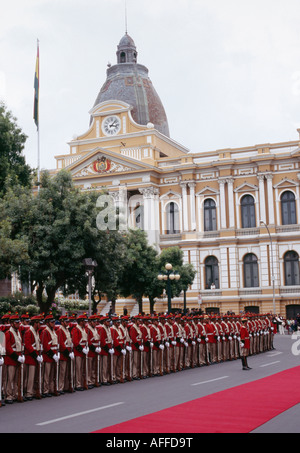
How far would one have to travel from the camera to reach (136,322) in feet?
60.7

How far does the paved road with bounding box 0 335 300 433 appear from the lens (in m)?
10.2

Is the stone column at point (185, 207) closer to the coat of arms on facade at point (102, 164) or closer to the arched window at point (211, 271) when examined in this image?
the arched window at point (211, 271)

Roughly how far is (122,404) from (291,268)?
35.6 m

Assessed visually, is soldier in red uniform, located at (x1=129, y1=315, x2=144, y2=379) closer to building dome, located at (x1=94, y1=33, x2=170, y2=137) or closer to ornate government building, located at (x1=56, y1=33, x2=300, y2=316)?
ornate government building, located at (x1=56, y1=33, x2=300, y2=316)

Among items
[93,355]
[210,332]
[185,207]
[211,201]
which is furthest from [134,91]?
[93,355]

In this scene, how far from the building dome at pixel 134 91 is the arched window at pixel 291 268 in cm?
1746

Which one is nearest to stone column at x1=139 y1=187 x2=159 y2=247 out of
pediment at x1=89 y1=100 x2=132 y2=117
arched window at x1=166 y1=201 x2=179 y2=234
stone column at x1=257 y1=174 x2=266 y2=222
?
arched window at x1=166 y1=201 x2=179 y2=234

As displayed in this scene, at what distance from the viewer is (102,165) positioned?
166 ft

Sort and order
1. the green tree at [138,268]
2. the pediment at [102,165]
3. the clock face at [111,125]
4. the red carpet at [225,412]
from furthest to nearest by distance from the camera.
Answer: the clock face at [111,125]
the pediment at [102,165]
the green tree at [138,268]
the red carpet at [225,412]

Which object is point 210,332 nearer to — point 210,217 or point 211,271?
point 211,271

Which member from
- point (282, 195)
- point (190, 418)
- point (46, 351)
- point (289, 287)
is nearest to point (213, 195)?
point (282, 195)

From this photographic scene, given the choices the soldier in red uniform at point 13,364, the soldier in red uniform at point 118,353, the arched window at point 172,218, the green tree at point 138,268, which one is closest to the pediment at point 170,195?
the arched window at point 172,218

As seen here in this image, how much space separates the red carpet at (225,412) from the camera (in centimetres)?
973
